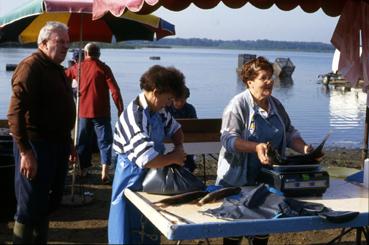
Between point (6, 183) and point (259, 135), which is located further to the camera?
point (6, 183)

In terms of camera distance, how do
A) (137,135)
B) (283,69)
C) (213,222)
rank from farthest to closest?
(283,69), (137,135), (213,222)

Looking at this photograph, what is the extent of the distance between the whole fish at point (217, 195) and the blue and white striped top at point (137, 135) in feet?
1.25

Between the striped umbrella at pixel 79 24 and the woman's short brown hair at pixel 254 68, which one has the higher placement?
the striped umbrella at pixel 79 24

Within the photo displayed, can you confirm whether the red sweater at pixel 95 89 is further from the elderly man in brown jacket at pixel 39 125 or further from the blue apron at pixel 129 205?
the blue apron at pixel 129 205

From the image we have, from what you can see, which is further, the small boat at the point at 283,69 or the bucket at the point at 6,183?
the small boat at the point at 283,69

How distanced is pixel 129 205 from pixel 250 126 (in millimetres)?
1022

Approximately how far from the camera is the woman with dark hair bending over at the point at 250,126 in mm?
3842

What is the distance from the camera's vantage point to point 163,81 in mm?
3322

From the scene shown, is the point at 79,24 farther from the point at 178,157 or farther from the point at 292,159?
the point at 292,159

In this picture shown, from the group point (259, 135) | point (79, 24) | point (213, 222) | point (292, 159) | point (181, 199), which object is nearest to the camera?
point (213, 222)

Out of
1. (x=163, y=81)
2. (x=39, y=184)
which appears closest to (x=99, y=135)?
(x=39, y=184)

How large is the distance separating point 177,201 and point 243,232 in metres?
0.49

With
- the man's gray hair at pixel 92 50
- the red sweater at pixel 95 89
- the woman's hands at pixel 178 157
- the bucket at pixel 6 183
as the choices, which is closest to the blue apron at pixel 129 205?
the woman's hands at pixel 178 157

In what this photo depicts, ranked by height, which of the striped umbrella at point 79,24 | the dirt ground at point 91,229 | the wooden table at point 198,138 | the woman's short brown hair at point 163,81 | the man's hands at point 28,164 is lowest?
the dirt ground at point 91,229
